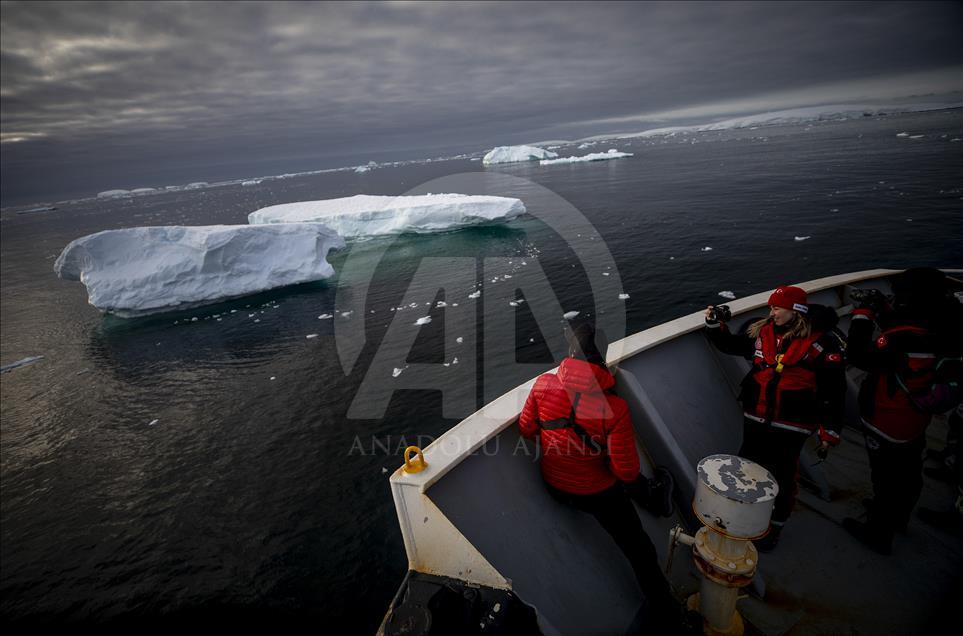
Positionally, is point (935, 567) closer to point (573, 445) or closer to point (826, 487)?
point (826, 487)

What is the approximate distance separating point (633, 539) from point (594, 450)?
0.65 meters

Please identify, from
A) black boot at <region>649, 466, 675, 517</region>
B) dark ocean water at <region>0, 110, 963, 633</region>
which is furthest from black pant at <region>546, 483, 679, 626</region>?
dark ocean water at <region>0, 110, 963, 633</region>

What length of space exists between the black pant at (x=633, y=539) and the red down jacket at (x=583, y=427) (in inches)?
2.8

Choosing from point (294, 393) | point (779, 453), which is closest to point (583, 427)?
point (779, 453)

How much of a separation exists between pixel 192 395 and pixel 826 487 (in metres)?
13.9

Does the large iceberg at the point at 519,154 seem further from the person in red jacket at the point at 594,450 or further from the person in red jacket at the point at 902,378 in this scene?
the person in red jacket at the point at 594,450

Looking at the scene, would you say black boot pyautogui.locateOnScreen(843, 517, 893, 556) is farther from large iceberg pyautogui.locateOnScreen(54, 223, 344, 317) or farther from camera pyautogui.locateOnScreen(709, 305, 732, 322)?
large iceberg pyautogui.locateOnScreen(54, 223, 344, 317)

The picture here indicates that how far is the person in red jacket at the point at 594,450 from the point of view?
7.59ft

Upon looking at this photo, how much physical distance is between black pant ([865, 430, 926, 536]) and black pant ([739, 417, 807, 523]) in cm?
53

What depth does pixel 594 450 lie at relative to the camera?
2.43 m

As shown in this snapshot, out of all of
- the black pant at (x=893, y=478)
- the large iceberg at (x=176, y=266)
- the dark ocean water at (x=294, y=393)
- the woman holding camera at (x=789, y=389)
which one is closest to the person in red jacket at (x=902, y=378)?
the black pant at (x=893, y=478)

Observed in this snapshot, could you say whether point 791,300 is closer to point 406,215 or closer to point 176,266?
point 176,266

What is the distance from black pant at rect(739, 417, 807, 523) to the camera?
2914 mm

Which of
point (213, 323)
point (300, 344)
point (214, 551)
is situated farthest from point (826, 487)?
point (213, 323)
